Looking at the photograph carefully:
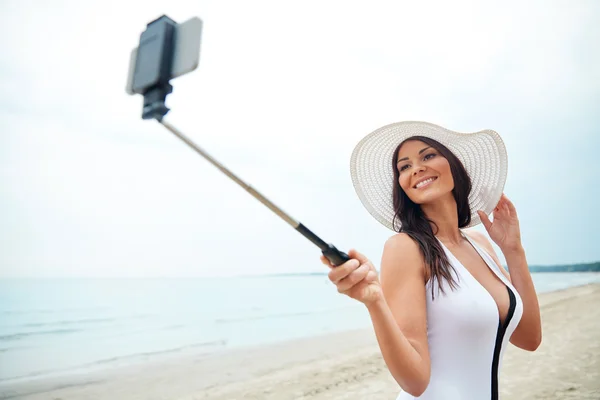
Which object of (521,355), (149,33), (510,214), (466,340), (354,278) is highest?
(149,33)

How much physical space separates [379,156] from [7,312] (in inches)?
1036

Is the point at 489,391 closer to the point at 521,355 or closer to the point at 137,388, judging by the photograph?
the point at 521,355

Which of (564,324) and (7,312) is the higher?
(564,324)

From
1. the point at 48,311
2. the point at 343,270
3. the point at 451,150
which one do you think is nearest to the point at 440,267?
the point at 343,270

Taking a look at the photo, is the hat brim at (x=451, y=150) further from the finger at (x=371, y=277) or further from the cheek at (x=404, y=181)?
the finger at (x=371, y=277)

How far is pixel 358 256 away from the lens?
943mm

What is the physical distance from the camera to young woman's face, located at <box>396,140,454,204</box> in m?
1.78

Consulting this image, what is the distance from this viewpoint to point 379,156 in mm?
2066

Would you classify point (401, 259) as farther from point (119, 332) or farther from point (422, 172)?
point (119, 332)

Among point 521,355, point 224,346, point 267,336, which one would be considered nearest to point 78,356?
point 224,346

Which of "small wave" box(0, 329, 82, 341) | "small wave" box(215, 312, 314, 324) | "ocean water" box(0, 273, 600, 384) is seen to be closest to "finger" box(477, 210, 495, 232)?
"ocean water" box(0, 273, 600, 384)

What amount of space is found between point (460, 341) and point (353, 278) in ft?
2.35

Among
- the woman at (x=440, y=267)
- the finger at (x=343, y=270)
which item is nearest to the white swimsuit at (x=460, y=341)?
the woman at (x=440, y=267)

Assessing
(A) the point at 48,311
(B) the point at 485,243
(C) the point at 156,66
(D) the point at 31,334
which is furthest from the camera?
(A) the point at 48,311
